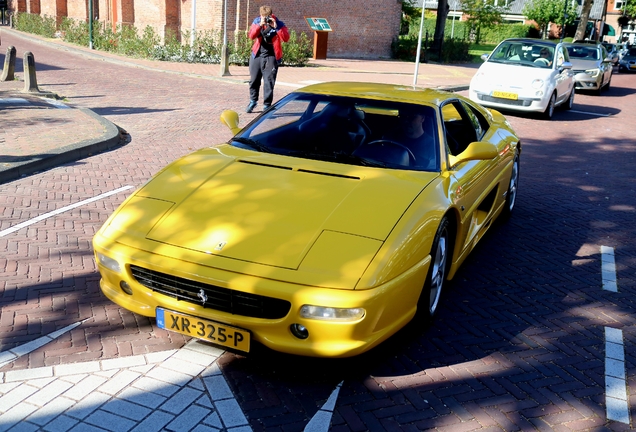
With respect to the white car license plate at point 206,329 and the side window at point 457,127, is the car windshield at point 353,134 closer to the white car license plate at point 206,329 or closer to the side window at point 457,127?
the side window at point 457,127

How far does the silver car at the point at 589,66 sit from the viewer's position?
2081 cm

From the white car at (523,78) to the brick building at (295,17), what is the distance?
14710 millimetres

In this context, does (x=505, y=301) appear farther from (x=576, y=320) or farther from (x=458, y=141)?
(x=458, y=141)

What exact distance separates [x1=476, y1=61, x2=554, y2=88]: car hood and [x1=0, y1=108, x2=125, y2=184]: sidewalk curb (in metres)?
8.26

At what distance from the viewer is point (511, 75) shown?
14773 millimetres

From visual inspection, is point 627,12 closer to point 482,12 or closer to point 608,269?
point 482,12

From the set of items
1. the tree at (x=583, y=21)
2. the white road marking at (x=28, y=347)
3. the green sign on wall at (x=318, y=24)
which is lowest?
the white road marking at (x=28, y=347)

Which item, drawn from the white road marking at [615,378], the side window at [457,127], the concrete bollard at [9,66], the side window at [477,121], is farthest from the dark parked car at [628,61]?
the white road marking at [615,378]

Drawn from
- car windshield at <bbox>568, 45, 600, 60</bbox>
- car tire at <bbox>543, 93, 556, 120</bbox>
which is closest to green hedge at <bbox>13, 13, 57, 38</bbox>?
car windshield at <bbox>568, 45, 600, 60</bbox>

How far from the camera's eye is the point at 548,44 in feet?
51.6

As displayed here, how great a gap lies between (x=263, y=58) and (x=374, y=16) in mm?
22525

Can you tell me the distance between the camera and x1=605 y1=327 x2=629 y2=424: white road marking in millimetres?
3615

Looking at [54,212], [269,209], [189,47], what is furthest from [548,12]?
[269,209]

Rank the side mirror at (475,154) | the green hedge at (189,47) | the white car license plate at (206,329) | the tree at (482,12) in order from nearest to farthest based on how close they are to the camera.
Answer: the white car license plate at (206,329)
the side mirror at (475,154)
the green hedge at (189,47)
the tree at (482,12)
